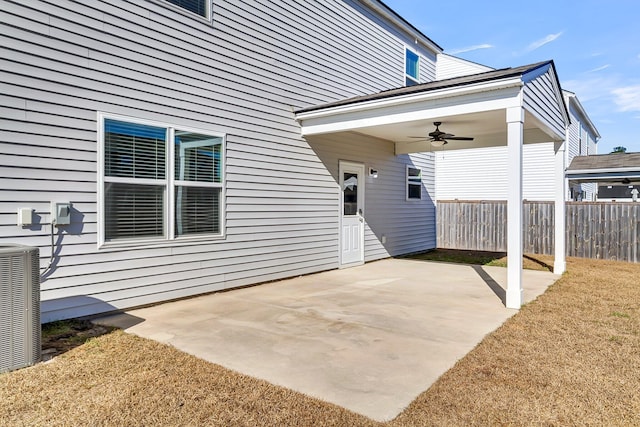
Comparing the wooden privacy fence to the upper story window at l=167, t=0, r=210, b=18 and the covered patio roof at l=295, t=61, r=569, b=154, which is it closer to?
the covered patio roof at l=295, t=61, r=569, b=154

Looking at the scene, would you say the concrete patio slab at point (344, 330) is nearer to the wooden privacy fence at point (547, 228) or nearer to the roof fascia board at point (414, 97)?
the roof fascia board at point (414, 97)

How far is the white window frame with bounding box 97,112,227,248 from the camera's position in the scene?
4.65 m

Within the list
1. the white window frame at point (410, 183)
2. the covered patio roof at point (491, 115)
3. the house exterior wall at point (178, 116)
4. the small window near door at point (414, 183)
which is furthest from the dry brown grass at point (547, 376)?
the small window near door at point (414, 183)

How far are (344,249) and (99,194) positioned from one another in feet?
16.8

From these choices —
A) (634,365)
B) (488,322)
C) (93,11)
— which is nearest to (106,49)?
(93,11)

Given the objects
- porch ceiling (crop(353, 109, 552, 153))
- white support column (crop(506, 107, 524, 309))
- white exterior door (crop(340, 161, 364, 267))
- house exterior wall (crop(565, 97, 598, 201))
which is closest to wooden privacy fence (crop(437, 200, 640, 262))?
porch ceiling (crop(353, 109, 552, 153))

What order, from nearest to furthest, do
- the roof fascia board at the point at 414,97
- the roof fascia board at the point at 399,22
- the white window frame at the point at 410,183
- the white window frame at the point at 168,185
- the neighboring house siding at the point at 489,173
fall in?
the white window frame at the point at 168,185, the roof fascia board at the point at 414,97, the roof fascia board at the point at 399,22, the white window frame at the point at 410,183, the neighboring house siding at the point at 489,173

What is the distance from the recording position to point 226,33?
6.10 metres

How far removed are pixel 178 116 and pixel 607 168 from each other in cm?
1359

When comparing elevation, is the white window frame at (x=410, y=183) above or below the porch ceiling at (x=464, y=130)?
below

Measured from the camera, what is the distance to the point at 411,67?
11.5m

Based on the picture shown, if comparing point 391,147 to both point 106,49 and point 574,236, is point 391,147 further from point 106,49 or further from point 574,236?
point 106,49

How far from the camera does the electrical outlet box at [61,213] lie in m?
4.25

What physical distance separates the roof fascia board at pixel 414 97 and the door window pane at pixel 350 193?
73.7 inches
